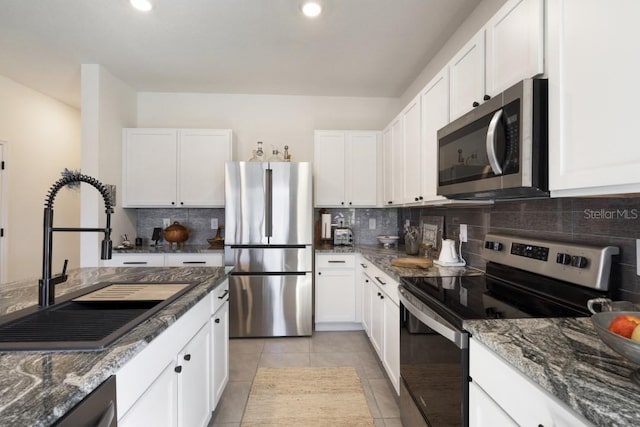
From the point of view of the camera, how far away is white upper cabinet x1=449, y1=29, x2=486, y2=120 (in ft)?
4.87

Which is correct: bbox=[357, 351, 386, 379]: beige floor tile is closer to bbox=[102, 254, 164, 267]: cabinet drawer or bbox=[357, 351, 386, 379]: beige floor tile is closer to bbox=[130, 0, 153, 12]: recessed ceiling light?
bbox=[102, 254, 164, 267]: cabinet drawer

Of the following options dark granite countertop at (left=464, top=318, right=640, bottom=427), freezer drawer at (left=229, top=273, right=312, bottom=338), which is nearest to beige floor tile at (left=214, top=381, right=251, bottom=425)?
freezer drawer at (left=229, top=273, right=312, bottom=338)

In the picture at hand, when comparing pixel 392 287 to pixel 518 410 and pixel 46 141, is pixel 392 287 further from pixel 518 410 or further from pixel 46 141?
pixel 46 141

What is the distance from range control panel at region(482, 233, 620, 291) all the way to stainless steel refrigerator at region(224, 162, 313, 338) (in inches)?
70.7

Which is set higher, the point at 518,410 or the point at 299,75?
the point at 299,75

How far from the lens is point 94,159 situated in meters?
2.94

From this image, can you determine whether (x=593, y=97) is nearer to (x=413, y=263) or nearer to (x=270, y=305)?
(x=413, y=263)

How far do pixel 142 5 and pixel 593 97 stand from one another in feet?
8.50

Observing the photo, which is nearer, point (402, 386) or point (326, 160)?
point (402, 386)

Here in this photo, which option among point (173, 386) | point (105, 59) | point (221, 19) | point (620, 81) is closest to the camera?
point (620, 81)

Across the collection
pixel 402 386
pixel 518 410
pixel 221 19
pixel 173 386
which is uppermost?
pixel 221 19

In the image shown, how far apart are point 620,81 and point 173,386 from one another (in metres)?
1.77

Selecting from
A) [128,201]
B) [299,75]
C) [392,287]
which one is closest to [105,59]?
[128,201]

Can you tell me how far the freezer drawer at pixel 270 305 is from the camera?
3059 mm
